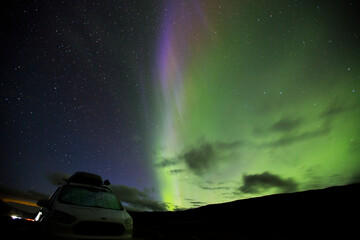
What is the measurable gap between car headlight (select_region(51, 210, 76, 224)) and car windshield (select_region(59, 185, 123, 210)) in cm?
56

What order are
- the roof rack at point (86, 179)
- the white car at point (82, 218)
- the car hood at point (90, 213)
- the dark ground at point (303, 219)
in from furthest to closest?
the dark ground at point (303, 219) < the roof rack at point (86, 179) < the car hood at point (90, 213) < the white car at point (82, 218)

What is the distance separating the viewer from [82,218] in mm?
4406

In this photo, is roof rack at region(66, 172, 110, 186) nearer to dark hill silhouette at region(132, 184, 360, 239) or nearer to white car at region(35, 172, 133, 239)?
white car at region(35, 172, 133, 239)

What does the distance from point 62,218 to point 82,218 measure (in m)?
0.48

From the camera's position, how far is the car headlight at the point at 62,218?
4.34 meters

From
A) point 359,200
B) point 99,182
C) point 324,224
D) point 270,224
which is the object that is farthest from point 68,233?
point 359,200

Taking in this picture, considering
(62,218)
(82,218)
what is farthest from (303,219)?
(62,218)

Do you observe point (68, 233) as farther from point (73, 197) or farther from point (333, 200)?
point (333, 200)

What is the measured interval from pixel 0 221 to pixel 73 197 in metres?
1.58

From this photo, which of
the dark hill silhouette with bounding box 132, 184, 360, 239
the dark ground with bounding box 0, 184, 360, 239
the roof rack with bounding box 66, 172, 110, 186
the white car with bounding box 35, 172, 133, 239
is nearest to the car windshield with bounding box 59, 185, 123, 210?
the white car with bounding box 35, 172, 133, 239

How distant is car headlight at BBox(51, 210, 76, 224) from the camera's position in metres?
4.34

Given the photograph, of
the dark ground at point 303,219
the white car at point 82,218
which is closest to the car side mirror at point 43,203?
the white car at point 82,218

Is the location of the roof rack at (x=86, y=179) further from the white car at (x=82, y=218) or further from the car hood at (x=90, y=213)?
the car hood at (x=90, y=213)

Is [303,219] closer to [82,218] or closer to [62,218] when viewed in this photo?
[82,218]
